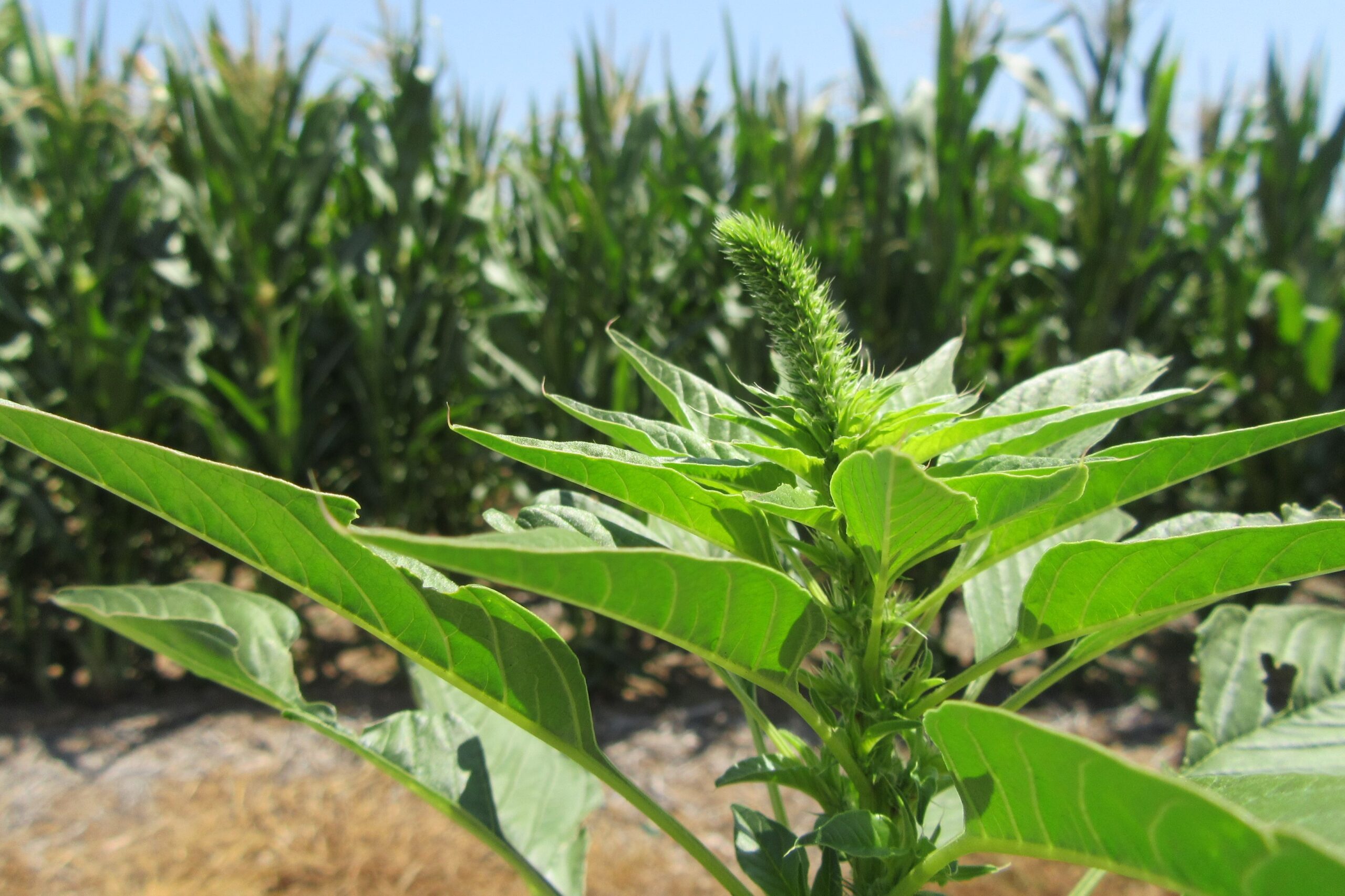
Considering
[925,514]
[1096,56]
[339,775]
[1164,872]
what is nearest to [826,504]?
[925,514]

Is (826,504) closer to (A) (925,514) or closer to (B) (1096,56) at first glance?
(A) (925,514)

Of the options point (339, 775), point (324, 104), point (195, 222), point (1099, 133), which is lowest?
point (339, 775)

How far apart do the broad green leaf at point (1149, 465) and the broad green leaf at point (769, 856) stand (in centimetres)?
26

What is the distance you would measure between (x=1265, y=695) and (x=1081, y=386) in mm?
357

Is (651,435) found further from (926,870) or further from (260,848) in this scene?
(260,848)

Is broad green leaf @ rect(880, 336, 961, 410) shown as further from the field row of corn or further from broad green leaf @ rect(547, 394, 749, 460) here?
the field row of corn

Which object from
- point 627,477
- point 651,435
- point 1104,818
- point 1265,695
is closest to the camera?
point 1104,818

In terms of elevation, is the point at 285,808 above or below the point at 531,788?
below

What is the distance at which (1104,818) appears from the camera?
14.2 inches

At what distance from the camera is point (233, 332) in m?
2.89

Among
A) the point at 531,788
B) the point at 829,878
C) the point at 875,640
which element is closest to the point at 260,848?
the point at 531,788

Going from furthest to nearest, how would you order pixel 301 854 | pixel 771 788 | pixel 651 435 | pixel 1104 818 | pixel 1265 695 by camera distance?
1. pixel 301 854
2. pixel 1265 695
3. pixel 771 788
4. pixel 651 435
5. pixel 1104 818

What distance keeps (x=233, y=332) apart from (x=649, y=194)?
1.58 meters

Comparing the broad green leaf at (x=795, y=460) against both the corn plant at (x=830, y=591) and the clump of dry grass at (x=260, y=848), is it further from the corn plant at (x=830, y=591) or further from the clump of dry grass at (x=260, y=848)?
the clump of dry grass at (x=260, y=848)
